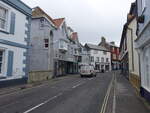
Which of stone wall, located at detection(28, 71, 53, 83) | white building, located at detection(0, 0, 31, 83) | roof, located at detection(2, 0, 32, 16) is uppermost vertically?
roof, located at detection(2, 0, 32, 16)

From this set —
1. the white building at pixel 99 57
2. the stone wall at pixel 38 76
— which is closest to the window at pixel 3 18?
the stone wall at pixel 38 76

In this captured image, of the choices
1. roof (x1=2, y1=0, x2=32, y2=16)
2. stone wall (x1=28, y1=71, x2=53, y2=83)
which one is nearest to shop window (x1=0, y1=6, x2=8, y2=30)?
roof (x1=2, y1=0, x2=32, y2=16)

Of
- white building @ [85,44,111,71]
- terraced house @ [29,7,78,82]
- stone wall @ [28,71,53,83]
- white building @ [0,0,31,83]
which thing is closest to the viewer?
white building @ [0,0,31,83]

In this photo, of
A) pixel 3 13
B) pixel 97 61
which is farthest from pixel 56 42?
pixel 97 61

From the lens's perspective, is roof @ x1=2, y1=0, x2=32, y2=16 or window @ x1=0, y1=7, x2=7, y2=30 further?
roof @ x1=2, y1=0, x2=32, y2=16

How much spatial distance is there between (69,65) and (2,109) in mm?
30663

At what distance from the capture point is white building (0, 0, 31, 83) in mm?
12131

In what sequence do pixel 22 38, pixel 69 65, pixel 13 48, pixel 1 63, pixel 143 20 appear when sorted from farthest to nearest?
pixel 69 65
pixel 22 38
pixel 13 48
pixel 1 63
pixel 143 20

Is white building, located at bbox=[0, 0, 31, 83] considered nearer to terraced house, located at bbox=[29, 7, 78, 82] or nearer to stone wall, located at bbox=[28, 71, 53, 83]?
stone wall, located at bbox=[28, 71, 53, 83]

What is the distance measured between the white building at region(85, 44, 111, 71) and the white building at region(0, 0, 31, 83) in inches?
1732

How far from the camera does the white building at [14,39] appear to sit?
39.8ft

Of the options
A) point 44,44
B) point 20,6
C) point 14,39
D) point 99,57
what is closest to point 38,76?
point 14,39

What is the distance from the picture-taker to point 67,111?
6.31 m

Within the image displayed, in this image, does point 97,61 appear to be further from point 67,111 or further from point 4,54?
point 67,111
